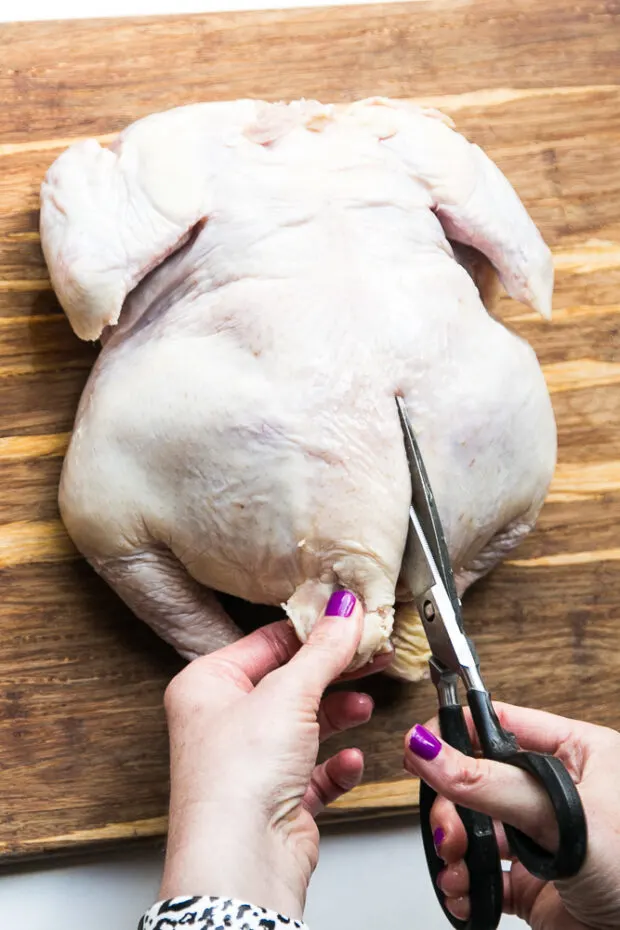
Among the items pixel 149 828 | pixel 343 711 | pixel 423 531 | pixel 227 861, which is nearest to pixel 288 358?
pixel 423 531

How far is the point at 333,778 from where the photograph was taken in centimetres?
139

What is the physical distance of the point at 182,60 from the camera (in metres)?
1.84

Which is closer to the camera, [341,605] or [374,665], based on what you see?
[341,605]

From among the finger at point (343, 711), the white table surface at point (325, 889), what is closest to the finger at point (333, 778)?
the finger at point (343, 711)

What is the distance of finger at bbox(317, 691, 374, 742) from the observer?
4.59 ft

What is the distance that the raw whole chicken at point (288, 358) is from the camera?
130cm

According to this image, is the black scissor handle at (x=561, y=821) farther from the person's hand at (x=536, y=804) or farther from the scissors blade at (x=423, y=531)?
the scissors blade at (x=423, y=531)

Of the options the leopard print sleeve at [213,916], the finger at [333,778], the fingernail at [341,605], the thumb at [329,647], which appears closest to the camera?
the leopard print sleeve at [213,916]

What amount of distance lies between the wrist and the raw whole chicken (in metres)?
0.28

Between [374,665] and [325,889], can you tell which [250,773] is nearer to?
[374,665]

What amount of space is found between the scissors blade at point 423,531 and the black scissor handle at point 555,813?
0.72ft

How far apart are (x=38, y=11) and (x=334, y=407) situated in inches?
47.9

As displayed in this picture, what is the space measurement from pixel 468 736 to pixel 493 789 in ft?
0.51

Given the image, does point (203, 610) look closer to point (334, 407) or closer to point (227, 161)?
point (334, 407)
